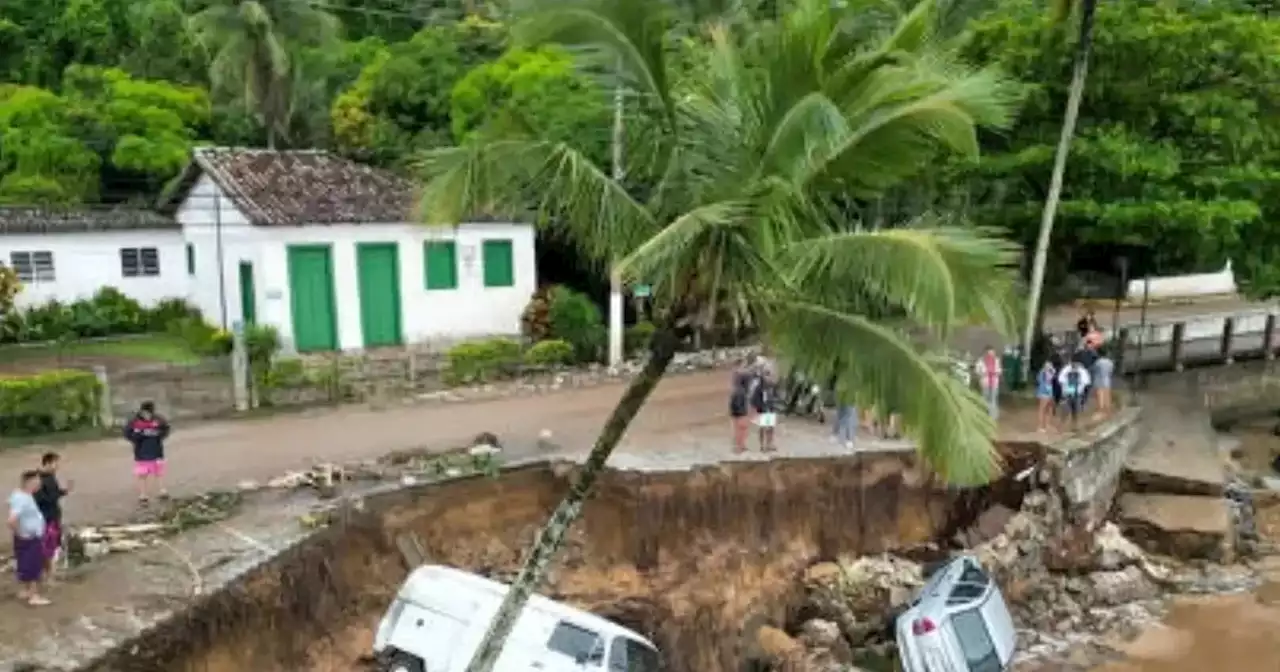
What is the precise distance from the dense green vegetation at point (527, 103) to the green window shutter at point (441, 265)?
4095 mm

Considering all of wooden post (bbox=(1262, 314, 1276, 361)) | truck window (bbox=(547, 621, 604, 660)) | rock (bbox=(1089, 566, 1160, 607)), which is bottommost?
rock (bbox=(1089, 566, 1160, 607))

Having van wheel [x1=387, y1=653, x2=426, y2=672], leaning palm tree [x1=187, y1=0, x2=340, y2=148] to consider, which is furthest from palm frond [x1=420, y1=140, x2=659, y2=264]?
leaning palm tree [x1=187, y1=0, x2=340, y2=148]

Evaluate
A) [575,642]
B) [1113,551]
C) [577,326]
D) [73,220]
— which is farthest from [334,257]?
[1113,551]

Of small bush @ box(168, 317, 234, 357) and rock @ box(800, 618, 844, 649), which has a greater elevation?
small bush @ box(168, 317, 234, 357)

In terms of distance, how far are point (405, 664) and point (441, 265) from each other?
16534 mm

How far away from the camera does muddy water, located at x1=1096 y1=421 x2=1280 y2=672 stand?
1777 centimetres

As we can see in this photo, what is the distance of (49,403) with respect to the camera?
1947 cm

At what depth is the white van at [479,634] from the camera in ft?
41.3

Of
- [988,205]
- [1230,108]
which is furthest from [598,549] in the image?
[1230,108]

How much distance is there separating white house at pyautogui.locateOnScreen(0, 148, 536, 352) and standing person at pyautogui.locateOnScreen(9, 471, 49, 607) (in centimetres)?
1362

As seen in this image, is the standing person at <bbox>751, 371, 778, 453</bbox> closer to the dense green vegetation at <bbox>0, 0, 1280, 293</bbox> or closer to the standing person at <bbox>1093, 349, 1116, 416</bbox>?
the dense green vegetation at <bbox>0, 0, 1280, 293</bbox>

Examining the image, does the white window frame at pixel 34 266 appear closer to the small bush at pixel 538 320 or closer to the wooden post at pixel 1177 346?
the small bush at pixel 538 320

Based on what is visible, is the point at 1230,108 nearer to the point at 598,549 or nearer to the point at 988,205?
the point at 988,205

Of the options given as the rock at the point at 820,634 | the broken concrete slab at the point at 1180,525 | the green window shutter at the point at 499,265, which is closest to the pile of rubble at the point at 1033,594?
the rock at the point at 820,634
